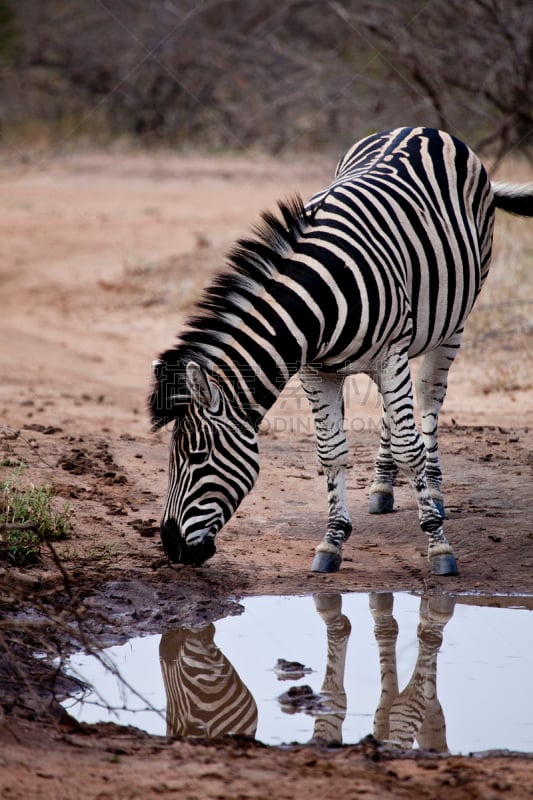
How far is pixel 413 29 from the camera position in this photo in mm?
12906

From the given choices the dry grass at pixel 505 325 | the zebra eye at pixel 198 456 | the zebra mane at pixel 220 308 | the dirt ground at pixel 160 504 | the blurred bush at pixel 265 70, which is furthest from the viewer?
the blurred bush at pixel 265 70

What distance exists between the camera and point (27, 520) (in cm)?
484

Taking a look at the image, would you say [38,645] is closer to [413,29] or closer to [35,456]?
[35,456]

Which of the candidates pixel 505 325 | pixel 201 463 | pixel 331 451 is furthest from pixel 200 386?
pixel 505 325

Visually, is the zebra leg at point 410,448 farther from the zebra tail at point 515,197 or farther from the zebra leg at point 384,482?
the zebra tail at point 515,197

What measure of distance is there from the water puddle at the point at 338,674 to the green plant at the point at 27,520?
803mm

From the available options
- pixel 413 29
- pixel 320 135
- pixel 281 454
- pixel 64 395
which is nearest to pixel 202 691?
pixel 281 454

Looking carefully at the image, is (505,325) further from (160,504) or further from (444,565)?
(444,565)

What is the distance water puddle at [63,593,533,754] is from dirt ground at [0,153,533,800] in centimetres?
17

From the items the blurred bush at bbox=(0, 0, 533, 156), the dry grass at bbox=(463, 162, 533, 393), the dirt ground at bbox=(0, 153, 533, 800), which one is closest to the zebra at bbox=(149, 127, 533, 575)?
the dirt ground at bbox=(0, 153, 533, 800)

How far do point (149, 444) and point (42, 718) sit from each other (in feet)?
11.8

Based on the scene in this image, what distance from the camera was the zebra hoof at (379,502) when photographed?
5734 millimetres

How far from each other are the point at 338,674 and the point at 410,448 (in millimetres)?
1268

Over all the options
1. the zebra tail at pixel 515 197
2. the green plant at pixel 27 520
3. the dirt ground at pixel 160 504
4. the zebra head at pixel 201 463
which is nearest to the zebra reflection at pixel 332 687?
the dirt ground at pixel 160 504
